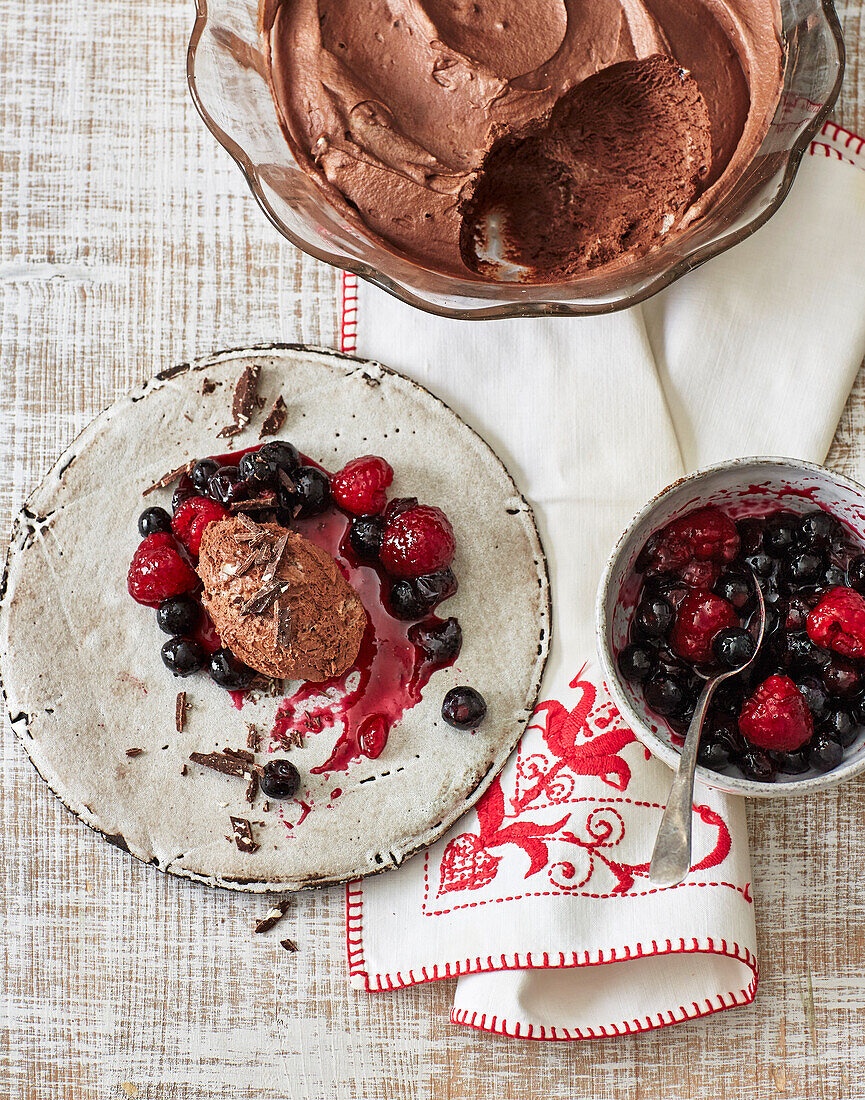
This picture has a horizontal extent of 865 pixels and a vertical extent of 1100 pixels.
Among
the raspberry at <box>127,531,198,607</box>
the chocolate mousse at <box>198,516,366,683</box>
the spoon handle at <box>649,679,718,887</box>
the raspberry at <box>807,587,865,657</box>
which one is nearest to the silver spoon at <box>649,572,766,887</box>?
the spoon handle at <box>649,679,718,887</box>

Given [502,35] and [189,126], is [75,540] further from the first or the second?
[502,35]

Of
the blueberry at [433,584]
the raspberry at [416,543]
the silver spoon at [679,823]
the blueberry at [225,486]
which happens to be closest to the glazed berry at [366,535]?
the raspberry at [416,543]

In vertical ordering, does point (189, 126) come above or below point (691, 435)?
above

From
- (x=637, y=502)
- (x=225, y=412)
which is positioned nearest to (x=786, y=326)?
(x=637, y=502)

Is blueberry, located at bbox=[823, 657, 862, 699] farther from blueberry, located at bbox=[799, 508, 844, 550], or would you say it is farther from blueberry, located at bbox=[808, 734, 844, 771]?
blueberry, located at bbox=[799, 508, 844, 550]

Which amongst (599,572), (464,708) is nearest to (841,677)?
(599,572)

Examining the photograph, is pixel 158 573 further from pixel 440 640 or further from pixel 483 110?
pixel 483 110
